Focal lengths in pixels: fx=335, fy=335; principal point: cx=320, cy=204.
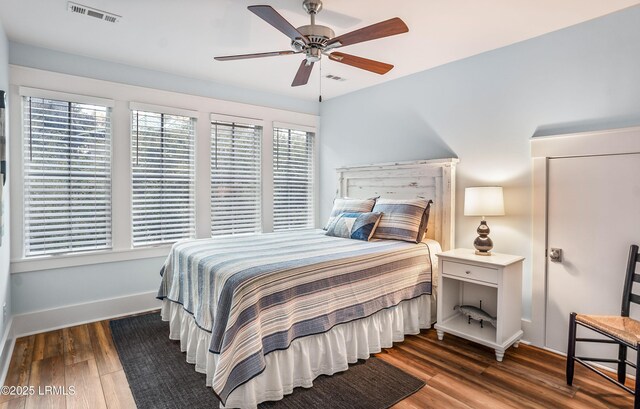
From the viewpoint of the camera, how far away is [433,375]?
7.87 ft

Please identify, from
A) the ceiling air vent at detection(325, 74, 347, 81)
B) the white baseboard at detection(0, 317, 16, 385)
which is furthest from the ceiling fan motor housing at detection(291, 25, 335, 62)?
the white baseboard at detection(0, 317, 16, 385)

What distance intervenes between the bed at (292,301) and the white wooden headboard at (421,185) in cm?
1

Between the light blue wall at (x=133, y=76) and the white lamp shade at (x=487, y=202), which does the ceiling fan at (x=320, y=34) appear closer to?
the white lamp shade at (x=487, y=202)

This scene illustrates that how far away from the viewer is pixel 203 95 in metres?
4.07

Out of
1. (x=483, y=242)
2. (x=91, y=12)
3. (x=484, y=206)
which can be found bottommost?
(x=483, y=242)

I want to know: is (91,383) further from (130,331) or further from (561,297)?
(561,297)

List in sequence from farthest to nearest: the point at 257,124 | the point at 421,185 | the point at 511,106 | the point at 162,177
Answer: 1. the point at 257,124
2. the point at 162,177
3. the point at 421,185
4. the point at 511,106

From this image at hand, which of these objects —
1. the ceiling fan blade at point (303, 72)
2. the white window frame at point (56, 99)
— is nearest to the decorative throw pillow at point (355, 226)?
the ceiling fan blade at point (303, 72)

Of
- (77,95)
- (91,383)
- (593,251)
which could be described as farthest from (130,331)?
(593,251)

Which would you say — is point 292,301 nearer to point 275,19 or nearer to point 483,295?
point 275,19

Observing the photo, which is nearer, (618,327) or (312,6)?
(618,327)

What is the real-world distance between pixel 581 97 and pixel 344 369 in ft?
9.18

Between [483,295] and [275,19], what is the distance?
291 cm

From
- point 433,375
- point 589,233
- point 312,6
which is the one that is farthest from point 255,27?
point 589,233
